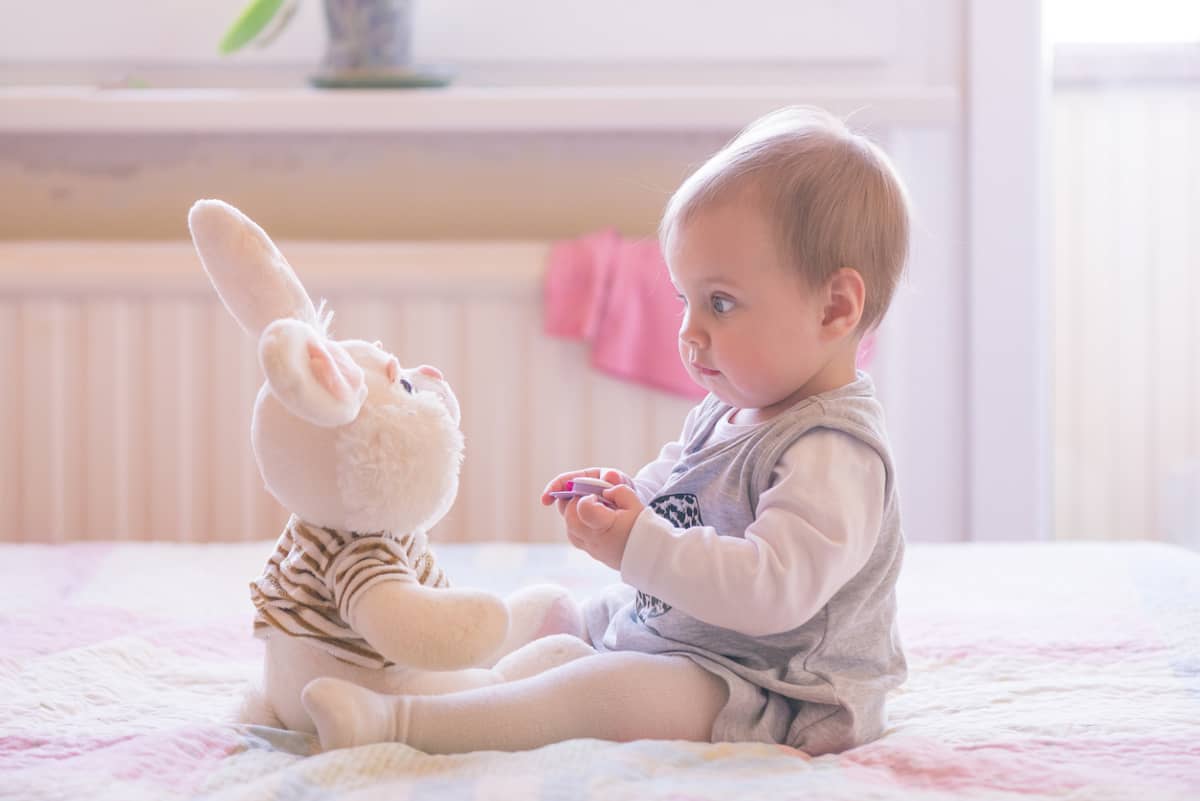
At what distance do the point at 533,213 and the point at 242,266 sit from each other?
110 centimetres

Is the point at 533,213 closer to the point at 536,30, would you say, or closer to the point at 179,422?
the point at 536,30

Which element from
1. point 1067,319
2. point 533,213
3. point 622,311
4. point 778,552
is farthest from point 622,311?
point 778,552

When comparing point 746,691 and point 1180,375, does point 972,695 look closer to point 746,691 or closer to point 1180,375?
point 746,691

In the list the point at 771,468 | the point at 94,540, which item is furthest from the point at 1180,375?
the point at 94,540

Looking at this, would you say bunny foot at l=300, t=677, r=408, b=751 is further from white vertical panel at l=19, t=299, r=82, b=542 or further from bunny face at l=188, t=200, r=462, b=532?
white vertical panel at l=19, t=299, r=82, b=542

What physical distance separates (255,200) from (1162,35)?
140 centimetres

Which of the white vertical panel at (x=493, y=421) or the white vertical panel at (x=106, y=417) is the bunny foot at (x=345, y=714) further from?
the white vertical panel at (x=106, y=417)

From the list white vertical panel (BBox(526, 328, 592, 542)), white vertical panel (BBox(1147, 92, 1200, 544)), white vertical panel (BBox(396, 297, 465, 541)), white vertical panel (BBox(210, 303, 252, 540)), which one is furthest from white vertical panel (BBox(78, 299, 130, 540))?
white vertical panel (BBox(1147, 92, 1200, 544))

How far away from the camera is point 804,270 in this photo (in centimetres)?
94

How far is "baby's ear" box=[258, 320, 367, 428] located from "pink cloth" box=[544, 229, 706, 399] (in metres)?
0.97

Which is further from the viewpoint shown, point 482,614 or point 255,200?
point 255,200

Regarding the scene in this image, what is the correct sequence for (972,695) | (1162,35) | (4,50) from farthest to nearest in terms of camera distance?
(1162,35) < (4,50) < (972,695)

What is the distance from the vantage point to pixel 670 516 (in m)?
1.02

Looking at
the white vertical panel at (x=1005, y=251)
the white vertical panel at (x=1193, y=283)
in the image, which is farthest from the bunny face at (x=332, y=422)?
the white vertical panel at (x=1193, y=283)
